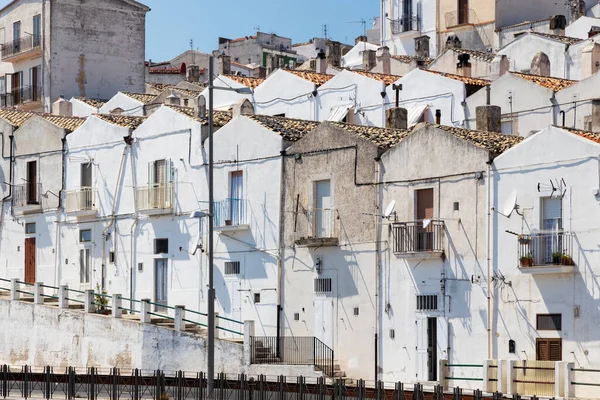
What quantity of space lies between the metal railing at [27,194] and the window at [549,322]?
23414mm

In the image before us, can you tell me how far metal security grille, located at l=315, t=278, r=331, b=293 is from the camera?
140ft

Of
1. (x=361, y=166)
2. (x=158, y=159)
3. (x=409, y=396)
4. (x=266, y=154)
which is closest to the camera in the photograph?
(x=409, y=396)

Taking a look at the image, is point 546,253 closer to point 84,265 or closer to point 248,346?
point 248,346

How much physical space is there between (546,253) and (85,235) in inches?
807

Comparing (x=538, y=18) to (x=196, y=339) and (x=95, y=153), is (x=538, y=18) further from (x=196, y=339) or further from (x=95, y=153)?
(x=196, y=339)

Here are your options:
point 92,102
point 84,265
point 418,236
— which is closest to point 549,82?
point 418,236

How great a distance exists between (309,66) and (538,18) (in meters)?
10.8

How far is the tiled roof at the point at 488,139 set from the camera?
39.1m

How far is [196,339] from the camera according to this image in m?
43.7

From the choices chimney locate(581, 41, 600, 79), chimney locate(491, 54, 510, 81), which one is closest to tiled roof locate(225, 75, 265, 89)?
chimney locate(491, 54, 510, 81)

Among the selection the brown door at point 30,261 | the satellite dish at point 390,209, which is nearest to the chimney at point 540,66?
the satellite dish at point 390,209

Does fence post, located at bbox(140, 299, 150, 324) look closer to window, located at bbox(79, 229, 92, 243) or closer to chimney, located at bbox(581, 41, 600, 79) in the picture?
window, located at bbox(79, 229, 92, 243)

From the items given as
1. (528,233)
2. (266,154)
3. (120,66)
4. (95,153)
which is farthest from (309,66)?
(528,233)

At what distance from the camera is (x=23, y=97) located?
68.6 metres
